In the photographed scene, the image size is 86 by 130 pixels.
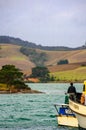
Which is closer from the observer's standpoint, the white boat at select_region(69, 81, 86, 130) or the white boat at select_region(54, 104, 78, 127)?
the white boat at select_region(69, 81, 86, 130)

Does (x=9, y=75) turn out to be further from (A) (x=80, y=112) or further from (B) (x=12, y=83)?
(A) (x=80, y=112)

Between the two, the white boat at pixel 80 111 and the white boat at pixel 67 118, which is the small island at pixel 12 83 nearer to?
the white boat at pixel 67 118

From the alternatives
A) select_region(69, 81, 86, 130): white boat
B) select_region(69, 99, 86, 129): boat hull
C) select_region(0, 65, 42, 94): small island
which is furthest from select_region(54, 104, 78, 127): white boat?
select_region(0, 65, 42, 94): small island

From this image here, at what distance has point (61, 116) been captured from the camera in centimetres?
4603

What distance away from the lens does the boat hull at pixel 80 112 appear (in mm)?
40266

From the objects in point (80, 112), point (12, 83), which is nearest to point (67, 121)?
point (80, 112)

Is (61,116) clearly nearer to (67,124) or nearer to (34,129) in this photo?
(67,124)

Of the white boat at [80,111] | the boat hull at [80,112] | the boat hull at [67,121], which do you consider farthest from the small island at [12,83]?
the boat hull at [80,112]

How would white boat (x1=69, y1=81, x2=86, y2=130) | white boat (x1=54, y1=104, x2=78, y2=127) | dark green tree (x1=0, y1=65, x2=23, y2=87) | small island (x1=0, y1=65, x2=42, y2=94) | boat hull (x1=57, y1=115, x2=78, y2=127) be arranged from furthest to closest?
dark green tree (x1=0, y1=65, x2=23, y2=87)
small island (x1=0, y1=65, x2=42, y2=94)
white boat (x1=54, y1=104, x2=78, y2=127)
boat hull (x1=57, y1=115, x2=78, y2=127)
white boat (x1=69, y1=81, x2=86, y2=130)

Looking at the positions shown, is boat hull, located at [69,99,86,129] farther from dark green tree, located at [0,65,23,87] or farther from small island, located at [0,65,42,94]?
dark green tree, located at [0,65,23,87]

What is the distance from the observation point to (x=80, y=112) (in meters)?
40.8

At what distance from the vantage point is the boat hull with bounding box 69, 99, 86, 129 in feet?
132

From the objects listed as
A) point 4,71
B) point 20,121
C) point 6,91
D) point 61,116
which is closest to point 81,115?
point 61,116

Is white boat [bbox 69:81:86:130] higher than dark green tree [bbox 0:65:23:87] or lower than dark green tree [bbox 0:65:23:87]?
higher
